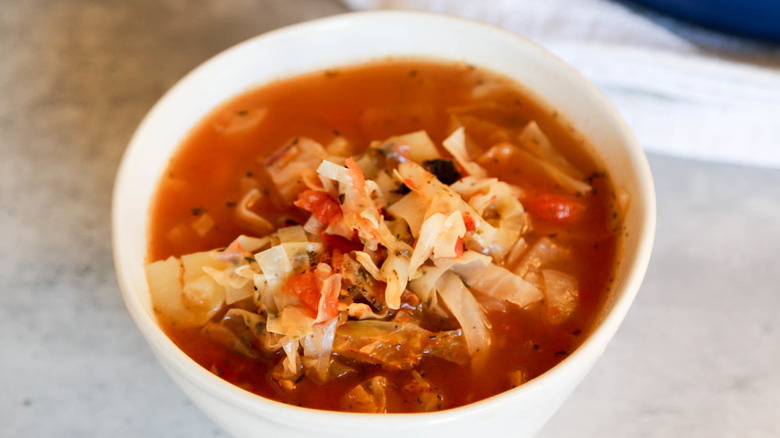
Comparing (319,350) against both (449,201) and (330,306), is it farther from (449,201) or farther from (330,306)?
(449,201)

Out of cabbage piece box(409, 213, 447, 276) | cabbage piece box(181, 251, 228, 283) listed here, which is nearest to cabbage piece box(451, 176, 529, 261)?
cabbage piece box(409, 213, 447, 276)

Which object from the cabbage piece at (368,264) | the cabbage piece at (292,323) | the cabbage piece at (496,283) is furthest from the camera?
the cabbage piece at (496,283)

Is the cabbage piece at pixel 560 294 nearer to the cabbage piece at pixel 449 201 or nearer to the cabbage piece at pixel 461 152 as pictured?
the cabbage piece at pixel 449 201

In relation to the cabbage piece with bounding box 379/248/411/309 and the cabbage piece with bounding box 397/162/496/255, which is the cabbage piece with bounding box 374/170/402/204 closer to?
the cabbage piece with bounding box 397/162/496/255

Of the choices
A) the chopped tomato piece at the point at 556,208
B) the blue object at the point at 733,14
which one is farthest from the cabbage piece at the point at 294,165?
the blue object at the point at 733,14

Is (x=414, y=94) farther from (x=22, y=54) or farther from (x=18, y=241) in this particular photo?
(x=22, y=54)

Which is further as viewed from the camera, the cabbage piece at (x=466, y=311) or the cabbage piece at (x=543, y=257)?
the cabbage piece at (x=543, y=257)
